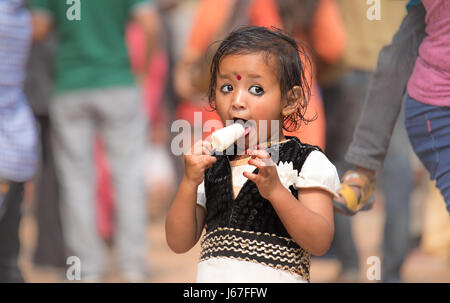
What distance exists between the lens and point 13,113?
105 inches

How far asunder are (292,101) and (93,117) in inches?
90.5

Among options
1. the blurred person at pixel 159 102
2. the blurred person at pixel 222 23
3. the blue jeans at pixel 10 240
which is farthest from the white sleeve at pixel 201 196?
the blurred person at pixel 159 102

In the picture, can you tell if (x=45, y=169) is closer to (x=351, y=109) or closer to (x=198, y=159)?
(x=351, y=109)

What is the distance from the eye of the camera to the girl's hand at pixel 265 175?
159 cm

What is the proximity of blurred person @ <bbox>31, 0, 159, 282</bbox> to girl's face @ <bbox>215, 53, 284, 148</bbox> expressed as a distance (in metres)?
2.19

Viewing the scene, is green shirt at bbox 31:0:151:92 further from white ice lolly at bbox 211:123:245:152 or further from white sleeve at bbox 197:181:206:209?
white ice lolly at bbox 211:123:245:152

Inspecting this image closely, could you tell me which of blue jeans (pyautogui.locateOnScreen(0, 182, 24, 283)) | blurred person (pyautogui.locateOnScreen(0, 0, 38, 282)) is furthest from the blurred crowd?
blurred person (pyautogui.locateOnScreen(0, 0, 38, 282))

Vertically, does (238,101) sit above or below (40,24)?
below

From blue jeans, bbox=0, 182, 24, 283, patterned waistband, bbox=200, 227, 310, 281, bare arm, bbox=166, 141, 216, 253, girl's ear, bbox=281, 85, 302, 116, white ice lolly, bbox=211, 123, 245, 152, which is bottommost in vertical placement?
blue jeans, bbox=0, 182, 24, 283

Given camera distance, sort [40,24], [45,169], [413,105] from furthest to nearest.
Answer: [45,169] < [40,24] < [413,105]

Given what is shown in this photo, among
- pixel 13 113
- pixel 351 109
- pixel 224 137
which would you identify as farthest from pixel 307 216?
pixel 351 109

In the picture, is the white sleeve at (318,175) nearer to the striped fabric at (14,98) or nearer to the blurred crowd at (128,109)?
the striped fabric at (14,98)

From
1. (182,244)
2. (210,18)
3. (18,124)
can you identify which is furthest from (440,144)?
(210,18)

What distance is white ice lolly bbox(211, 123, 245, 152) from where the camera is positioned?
1.63 metres
